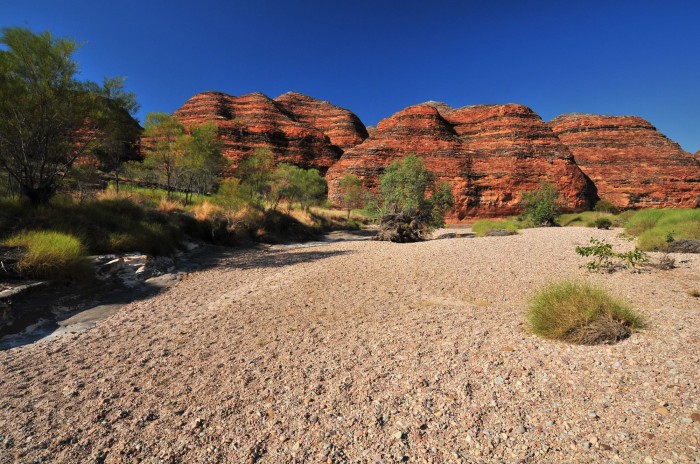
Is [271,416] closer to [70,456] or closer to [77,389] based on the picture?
[70,456]

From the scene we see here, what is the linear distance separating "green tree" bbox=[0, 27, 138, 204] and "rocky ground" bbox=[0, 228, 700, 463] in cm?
749

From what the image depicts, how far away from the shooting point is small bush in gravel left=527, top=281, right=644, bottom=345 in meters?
3.36

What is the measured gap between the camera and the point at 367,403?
272 centimetres

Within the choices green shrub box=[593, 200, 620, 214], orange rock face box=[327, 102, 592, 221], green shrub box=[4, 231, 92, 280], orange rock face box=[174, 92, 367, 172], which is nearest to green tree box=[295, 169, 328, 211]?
orange rock face box=[327, 102, 592, 221]

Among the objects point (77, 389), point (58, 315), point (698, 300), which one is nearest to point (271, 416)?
point (77, 389)

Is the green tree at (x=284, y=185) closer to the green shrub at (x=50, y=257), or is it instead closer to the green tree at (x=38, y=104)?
the green tree at (x=38, y=104)

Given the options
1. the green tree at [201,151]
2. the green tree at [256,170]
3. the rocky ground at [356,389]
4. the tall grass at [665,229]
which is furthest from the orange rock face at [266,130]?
the rocky ground at [356,389]

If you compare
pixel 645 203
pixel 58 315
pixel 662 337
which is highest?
pixel 645 203

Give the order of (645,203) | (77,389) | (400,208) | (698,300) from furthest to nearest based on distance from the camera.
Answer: (645,203) → (400,208) → (698,300) → (77,389)

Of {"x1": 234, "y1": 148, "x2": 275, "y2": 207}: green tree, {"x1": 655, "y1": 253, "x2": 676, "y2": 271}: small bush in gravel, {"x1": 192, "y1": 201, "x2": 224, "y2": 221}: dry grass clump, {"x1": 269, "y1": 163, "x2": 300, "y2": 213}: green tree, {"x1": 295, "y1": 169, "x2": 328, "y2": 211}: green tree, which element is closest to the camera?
{"x1": 655, "y1": 253, "x2": 676, "y2": 271}: small bush in gravel

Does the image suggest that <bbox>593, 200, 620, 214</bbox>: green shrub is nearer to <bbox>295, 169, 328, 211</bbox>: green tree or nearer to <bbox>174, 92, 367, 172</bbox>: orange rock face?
<bbox>295, 169, 328, 211</bbox>: green tree

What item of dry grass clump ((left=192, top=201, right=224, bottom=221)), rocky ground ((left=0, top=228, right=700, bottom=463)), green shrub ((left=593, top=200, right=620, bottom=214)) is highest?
green shrub ((left=593, top=200, right=620, bottom=214))

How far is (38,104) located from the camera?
8.59 meters

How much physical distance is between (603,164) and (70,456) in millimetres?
68580
